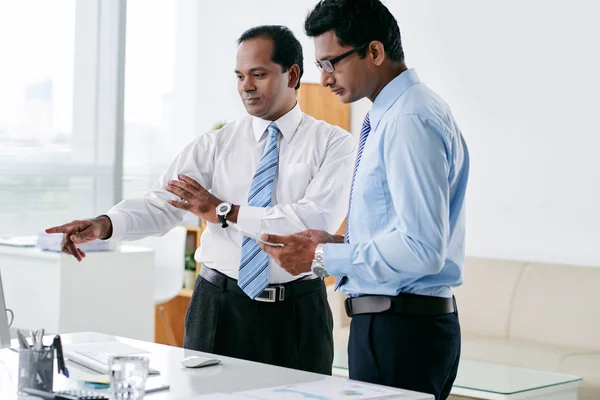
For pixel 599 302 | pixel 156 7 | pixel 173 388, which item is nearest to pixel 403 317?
pixel 173 388

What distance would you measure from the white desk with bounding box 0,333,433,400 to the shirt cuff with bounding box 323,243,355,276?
23 centimetres

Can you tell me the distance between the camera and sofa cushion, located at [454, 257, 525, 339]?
4.66 m

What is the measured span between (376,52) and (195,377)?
2.70ft

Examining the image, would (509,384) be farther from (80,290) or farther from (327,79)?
(80,290)

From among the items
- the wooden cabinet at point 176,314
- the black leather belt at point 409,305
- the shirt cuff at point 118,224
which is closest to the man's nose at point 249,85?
the shirt cuff at point 118,224

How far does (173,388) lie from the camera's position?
1774 mm

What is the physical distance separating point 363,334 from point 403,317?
11 centimetres

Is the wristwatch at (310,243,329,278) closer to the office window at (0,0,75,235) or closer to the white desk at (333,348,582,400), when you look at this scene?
the white desk at (333,348,582,400)

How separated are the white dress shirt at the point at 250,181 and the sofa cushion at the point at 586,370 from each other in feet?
5.80

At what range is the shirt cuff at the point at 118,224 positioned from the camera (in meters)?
2.55

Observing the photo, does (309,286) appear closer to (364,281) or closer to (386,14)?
(364,281)

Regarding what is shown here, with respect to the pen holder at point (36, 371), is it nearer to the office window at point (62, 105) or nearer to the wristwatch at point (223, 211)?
the wristwatch at point (223, 211)

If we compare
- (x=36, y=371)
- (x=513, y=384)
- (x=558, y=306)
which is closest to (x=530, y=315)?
(x=558, y=306)

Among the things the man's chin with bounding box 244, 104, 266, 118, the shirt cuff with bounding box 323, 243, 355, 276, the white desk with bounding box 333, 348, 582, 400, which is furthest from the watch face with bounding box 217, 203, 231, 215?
the white desk with bounding box 333, 348, 582, 400
